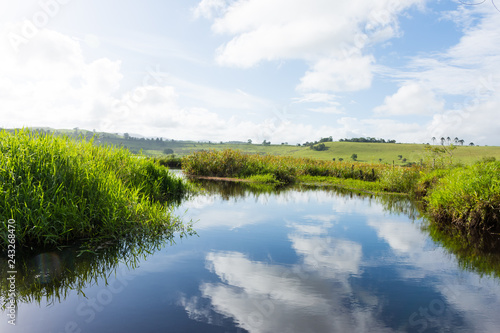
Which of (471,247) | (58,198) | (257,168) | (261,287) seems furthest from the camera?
(257,168)

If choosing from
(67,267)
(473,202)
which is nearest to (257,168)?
(473,202)

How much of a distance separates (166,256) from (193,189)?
10890mm

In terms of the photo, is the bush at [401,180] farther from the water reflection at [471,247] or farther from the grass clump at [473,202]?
the water reflection at [471,247]

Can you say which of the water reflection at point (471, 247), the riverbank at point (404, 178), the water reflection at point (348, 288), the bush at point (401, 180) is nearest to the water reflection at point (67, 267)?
the water reflection at point (348, 288)

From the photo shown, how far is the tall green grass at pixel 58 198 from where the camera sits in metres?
7.90

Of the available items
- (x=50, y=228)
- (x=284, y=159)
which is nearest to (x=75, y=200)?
(x=50, y=228)

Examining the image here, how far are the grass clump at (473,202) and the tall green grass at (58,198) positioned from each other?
31.4 ft

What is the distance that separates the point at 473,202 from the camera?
37.4ft

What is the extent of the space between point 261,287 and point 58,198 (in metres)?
5.27

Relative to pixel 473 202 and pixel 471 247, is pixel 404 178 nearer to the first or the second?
pixel 473 202

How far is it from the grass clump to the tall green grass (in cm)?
958

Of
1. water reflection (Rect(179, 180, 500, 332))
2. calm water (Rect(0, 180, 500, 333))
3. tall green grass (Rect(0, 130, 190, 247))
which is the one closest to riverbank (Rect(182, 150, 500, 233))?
water reflection (Rect(179, 180, 500, 332))

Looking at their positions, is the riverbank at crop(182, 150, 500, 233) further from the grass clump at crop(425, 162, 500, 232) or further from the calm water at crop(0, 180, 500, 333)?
the calm water at crop(0, 180, 500, 333)

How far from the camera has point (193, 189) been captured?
61.9 ft
